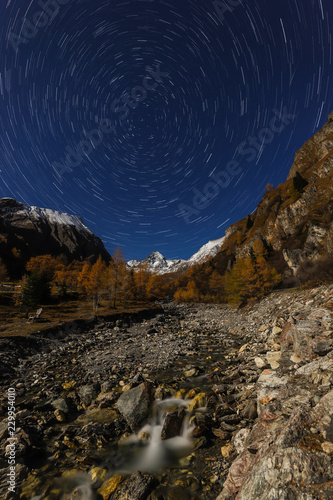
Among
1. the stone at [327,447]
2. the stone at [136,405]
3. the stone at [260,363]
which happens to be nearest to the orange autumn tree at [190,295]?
the stone at [260,363]

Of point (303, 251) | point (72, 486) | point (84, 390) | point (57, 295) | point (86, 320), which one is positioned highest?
point (57, 295)

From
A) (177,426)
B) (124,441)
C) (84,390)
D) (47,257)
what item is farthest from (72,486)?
(47,257)

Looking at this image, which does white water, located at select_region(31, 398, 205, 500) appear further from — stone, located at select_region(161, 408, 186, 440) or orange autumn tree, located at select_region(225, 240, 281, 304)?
orange autumn tree, located at select_region(225, 240, 281, 304)

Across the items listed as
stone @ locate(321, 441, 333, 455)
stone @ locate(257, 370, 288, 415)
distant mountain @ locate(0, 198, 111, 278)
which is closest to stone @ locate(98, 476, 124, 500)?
stone @ locate(257, 370, 288, 415)

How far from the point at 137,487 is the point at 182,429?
336 cm

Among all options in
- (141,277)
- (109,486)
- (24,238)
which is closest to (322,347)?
(109,486)

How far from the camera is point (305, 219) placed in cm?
6519

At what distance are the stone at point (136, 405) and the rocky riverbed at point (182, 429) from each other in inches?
2.0

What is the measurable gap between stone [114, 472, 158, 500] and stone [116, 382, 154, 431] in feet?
9.48

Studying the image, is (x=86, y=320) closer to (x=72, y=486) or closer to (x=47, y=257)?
(x=72, y=486)

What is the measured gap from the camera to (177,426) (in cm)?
892

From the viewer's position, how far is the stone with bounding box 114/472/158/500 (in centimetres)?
587

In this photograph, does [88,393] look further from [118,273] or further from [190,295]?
[190,295]

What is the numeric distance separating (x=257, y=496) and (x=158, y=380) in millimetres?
10700
